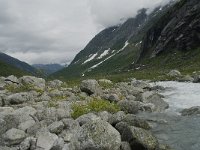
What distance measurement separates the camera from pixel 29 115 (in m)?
28.4

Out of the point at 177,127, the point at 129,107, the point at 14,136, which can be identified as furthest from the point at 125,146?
the point at 129,107

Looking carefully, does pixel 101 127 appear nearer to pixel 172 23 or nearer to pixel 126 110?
pixel 126 110

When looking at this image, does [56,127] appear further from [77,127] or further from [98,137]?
[98,137]

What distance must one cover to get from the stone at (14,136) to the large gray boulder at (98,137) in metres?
5.68

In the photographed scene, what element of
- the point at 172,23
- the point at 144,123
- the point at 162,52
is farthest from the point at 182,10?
the point at 144,123

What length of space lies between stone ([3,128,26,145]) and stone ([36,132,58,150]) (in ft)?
5.32

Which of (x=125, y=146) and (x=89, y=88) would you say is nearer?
(x=125, y=146)

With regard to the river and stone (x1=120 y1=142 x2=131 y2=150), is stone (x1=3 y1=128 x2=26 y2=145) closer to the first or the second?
stone (x1=120 y1=142 x2=131 y2=150)

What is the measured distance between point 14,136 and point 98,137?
7.05m

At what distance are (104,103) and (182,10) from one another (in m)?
123

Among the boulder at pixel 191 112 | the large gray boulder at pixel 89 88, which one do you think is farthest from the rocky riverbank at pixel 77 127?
the large gray boulder at pixel 89 88

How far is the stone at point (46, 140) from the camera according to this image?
21.6 metres

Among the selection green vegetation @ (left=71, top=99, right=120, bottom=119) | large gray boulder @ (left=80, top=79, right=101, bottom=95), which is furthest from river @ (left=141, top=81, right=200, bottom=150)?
large gray boulder @ (left=80, top=79, right=101, bottom=95)

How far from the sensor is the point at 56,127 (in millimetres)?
24688
